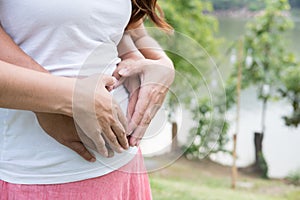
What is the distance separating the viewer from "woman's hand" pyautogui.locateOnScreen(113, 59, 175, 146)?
25.9 inches

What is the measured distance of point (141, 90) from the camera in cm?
67

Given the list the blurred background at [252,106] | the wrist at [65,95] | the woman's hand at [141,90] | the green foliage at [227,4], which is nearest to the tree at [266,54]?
the blurred background at [252,106]

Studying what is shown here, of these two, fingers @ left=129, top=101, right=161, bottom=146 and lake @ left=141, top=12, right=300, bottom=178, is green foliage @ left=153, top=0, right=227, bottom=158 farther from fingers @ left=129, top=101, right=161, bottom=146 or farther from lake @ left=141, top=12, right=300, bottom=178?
lake @ left=141, top=12, right=300, bottom=178

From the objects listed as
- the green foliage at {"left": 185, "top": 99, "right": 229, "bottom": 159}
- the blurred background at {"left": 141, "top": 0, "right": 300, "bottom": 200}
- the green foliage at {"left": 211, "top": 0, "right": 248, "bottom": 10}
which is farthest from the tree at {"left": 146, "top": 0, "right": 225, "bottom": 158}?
the green foliage at {"left": 211, "top": 0, "right": 248, "bottom": 10}

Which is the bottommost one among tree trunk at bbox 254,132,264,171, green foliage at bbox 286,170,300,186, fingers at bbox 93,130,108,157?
green foliage at bbox 286,170,300,186

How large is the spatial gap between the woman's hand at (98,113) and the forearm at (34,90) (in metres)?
0.01

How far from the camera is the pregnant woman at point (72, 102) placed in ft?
1.94

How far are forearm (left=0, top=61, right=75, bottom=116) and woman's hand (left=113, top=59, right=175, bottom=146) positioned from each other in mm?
102

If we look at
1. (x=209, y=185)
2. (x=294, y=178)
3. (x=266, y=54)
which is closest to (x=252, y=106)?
(x=266, y=54)

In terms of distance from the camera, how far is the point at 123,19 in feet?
2.34

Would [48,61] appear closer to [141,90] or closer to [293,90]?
[141,90]

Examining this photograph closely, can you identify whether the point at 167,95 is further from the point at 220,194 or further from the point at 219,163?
the point at 219,163

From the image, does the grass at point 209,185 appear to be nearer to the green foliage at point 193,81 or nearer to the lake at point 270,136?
the lake at point 270,136

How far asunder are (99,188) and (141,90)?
0.13 metres
